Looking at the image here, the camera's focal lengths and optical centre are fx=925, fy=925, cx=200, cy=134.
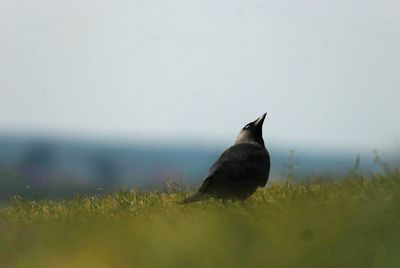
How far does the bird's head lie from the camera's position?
818 cm

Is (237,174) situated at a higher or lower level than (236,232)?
higher

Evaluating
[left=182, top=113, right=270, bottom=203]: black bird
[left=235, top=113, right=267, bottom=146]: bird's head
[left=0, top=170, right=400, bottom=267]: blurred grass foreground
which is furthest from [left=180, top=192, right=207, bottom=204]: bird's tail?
[left=235, top=113, right=267, bottom=146]: bird's head

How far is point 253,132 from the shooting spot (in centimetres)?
821

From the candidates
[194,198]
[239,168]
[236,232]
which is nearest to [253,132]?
[239,168]

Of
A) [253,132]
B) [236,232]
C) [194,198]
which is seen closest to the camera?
[236,232]

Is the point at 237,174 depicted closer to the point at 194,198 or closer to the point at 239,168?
the point at 239,168

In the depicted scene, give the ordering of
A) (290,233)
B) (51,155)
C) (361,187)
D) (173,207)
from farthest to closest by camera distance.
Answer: (51,155) → (173,207) → (361,187) → (290,233)

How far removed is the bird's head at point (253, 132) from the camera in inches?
322

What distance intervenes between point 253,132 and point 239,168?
530 mm

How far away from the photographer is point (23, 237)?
7785 millimetres

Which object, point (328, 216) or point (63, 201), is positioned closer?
point (328, 216)

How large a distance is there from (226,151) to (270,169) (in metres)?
0.41

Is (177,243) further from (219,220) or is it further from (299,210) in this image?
(299,210)

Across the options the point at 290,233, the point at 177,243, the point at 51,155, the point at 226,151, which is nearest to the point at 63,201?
the point at 51,155
